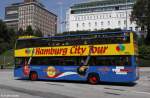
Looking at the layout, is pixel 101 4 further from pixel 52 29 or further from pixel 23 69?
pixel 23 69

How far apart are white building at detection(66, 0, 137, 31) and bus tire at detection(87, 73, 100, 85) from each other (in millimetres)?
126692

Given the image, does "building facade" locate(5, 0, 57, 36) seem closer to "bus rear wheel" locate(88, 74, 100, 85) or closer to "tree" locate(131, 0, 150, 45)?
"tree" locate(131, 0, 150, 45)

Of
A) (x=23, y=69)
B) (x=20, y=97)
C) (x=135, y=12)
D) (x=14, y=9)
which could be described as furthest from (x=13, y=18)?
(x=20, y=97)

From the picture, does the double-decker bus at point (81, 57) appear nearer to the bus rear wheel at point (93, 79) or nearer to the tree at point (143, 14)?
the bus rear wheel at point (93, 79)

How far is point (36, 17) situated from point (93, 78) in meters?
137

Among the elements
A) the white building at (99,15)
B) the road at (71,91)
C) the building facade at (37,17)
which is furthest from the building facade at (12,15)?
the road at (71,91)

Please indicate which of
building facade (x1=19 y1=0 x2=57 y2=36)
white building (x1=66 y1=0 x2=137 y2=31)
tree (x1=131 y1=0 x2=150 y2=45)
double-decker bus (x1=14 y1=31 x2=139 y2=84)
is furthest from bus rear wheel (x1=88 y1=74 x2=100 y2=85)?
building facade (x1=19 y1=0 x2=57 y2=36)

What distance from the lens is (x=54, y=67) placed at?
26.0 m

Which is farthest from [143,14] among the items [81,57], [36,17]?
[36,17]

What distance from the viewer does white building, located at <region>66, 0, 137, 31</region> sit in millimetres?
153625

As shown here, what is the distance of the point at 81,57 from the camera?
24.5 metres

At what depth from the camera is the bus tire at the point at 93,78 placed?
23.9 meters

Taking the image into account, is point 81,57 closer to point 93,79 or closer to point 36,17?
point 93,79

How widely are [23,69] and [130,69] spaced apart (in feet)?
32.0
